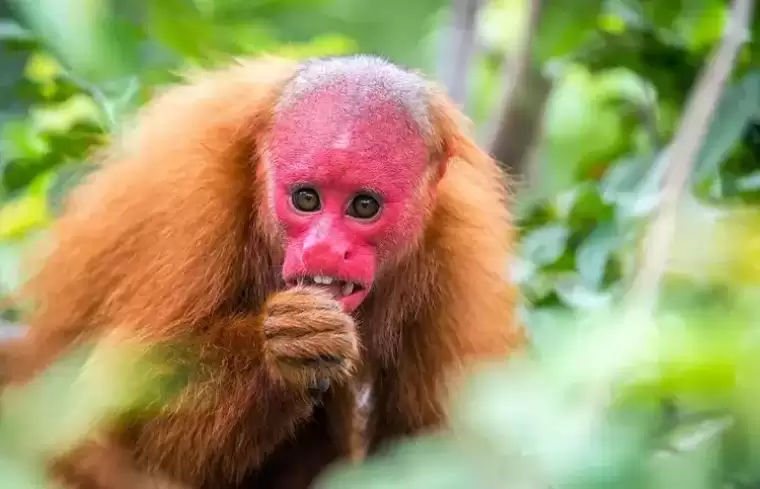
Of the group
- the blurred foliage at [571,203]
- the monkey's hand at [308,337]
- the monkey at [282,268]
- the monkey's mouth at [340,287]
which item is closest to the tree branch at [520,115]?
the blurred foliage at [571,203]

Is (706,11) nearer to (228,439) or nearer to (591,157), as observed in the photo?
(591,157)

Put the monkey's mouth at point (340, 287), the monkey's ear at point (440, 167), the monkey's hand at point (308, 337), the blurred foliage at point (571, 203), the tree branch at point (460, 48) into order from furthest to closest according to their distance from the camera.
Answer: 1. the tree branch at point (460, 48)
2. the monkey's ear at point (440, 167)
3. the monkey's mouth at point (340, 287)
4. the monkey's hand at point (308, 337)
5. the blurred foliage at point (571, 203)

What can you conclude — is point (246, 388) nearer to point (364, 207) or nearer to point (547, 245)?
point (364, 207)

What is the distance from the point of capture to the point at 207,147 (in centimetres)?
274

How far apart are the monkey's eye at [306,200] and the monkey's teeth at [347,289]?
21 cm

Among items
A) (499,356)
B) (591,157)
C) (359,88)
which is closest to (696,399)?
(359,88)

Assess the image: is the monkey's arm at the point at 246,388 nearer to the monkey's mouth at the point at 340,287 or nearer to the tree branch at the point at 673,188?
the monkey's mouth at the point at 340,287

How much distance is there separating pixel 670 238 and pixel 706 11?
95.1 inches

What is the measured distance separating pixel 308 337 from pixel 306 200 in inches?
14.8

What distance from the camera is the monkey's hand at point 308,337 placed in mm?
2461

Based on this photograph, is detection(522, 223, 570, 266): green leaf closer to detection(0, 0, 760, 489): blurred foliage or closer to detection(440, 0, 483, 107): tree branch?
detection(0, 0, 760, 489): blurred foliage

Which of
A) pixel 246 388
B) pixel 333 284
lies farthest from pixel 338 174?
pixel 246 388

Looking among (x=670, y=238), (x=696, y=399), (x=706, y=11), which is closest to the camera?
(x=696, y=399)

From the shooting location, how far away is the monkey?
8.35ft
